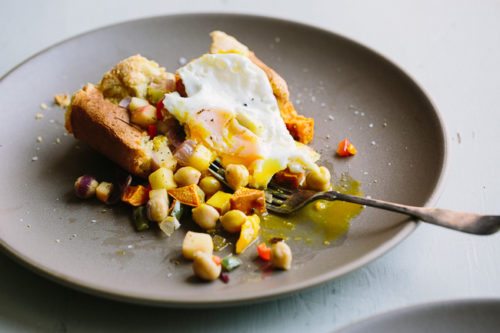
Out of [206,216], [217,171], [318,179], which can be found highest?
[318,179]

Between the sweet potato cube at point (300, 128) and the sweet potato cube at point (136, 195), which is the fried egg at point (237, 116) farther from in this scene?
the sweet potato cube at point (136, 195)

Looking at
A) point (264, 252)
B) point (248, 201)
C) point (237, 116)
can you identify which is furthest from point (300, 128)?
point (264, 252)

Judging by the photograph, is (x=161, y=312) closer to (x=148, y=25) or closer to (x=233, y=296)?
(x=233, y=296)

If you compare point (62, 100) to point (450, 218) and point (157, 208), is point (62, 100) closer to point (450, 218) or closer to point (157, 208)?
point (157, 208)

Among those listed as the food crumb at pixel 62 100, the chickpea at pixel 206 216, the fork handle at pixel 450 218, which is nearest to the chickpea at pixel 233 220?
the chickpea at pixel 206 216

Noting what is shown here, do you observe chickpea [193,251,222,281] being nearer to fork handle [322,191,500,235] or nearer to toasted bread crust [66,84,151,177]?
fork handle [322,191,500,235]

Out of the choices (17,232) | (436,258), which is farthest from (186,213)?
(436,258)
